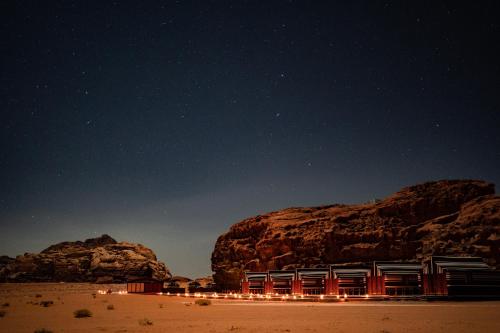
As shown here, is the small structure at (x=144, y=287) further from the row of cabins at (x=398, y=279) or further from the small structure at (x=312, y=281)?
the small structure at (x=312, y=281)

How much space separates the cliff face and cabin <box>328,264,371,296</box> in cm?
1086

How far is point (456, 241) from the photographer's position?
161 feet

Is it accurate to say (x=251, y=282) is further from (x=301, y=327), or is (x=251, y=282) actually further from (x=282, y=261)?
(x=301, y=327)

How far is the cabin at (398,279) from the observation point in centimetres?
4094

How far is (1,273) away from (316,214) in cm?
8365

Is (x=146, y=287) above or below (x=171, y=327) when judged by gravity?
below

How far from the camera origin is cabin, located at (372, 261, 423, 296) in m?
40.9

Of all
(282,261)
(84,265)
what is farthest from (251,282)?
(84,265)

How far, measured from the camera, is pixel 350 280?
4544 centimetres

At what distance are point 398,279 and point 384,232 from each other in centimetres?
1876

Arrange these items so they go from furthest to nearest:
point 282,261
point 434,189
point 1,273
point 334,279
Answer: point 1,273
point 282,261
point 434,189
point 334,279

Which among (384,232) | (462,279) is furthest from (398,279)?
(384,232)

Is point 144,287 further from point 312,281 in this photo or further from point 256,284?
point 312,281

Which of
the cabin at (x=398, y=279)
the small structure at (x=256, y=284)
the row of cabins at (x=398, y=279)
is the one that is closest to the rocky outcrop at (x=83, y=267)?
the small structure at (x=256, y=284)
